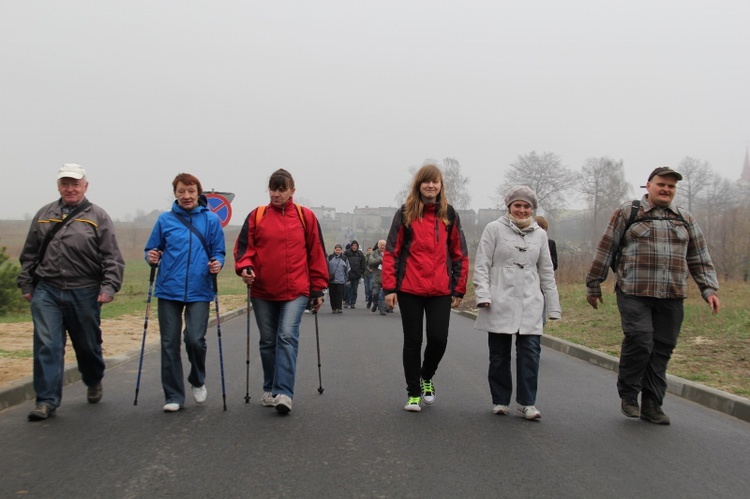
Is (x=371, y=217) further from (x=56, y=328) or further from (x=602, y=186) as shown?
(x=56, y=328)

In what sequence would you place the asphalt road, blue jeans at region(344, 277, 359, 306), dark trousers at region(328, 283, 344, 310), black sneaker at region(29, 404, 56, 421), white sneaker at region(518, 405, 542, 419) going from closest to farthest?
the asphalt road, black sneaker at region(29, 404, 56, 421), white sneaker at region(518, 405, 542, 419), dark trousers at region(328, 283, 344, 310), blue jeans at region(344, 277, 359, 306)

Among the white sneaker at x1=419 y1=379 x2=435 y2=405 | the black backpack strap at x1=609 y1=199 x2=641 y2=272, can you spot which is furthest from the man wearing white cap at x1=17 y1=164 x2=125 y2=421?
the black backpack strap at x1=609 y1=199 x2=641 y2=272

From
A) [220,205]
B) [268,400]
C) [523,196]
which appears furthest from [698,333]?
[220,205]

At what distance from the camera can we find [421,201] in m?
5.56

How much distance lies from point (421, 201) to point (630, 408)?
7.57 ft

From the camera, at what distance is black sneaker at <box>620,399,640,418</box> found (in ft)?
18.2

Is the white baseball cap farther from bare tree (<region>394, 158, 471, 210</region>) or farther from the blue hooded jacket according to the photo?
bare tree (<region>394, 158, 471, 210</region>)

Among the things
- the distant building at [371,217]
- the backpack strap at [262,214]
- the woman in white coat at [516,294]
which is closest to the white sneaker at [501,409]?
the woman in white coat at [516,294]

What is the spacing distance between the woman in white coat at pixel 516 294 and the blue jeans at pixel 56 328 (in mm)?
2979

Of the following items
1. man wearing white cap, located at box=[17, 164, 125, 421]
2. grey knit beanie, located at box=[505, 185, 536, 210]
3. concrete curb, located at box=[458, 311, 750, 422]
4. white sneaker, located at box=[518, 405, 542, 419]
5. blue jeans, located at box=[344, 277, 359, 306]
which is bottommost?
blue jeans, located at box=[344, 277, 359, 306]

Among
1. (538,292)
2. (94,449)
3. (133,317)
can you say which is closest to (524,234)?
(538,292)

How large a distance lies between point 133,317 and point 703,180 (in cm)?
4995

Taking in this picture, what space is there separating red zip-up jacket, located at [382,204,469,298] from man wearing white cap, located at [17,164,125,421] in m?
2.12

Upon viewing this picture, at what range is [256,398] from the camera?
6.16m
